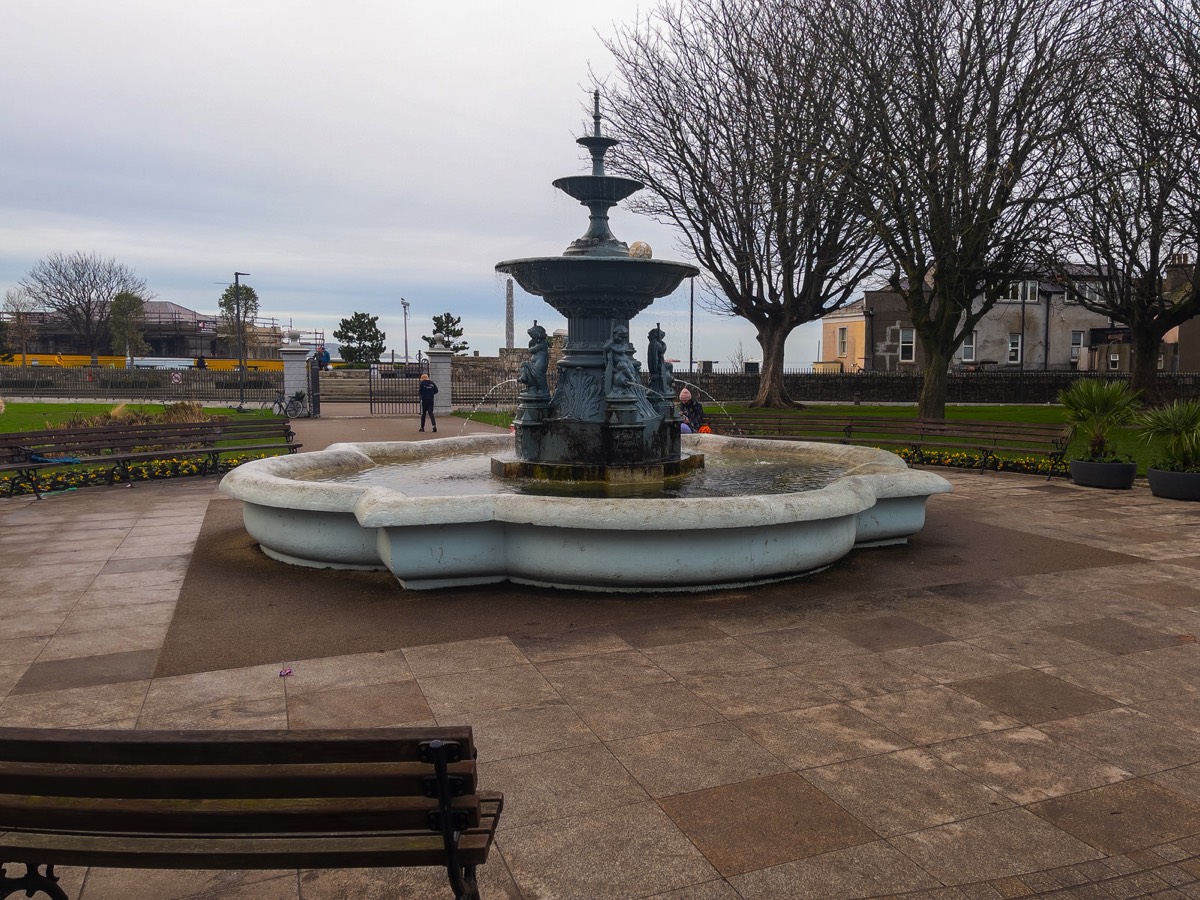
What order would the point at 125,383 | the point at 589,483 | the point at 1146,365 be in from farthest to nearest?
the point at 125,383, the point at 1146,365, the point at 589,483

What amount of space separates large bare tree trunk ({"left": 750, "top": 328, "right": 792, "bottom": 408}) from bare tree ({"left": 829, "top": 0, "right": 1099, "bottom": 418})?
Answer: 1125cm

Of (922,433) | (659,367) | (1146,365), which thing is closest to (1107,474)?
(922,433)

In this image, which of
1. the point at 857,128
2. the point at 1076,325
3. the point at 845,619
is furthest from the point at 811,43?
the point at 1076,325

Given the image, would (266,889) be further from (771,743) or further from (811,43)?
(811,43)

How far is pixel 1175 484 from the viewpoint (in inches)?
478

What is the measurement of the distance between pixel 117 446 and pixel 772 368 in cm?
2320

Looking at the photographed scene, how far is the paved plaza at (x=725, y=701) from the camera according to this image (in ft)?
10.8

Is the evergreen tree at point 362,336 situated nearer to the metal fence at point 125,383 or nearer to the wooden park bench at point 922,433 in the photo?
the metal fence at point 125,383

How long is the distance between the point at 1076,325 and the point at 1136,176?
34634 millimetres

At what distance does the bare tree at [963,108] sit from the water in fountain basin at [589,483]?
11.2 metres

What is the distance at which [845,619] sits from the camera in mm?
6453

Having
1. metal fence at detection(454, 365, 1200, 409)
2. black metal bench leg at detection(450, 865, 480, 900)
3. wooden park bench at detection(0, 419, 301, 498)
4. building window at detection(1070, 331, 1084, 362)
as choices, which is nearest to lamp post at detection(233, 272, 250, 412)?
metal fence at detection(454, 365, 1200, 409)

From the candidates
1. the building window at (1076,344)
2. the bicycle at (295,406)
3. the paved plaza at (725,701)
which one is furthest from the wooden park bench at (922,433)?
the building window at (1076,344)

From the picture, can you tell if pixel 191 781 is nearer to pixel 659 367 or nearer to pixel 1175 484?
pixel 659 367
